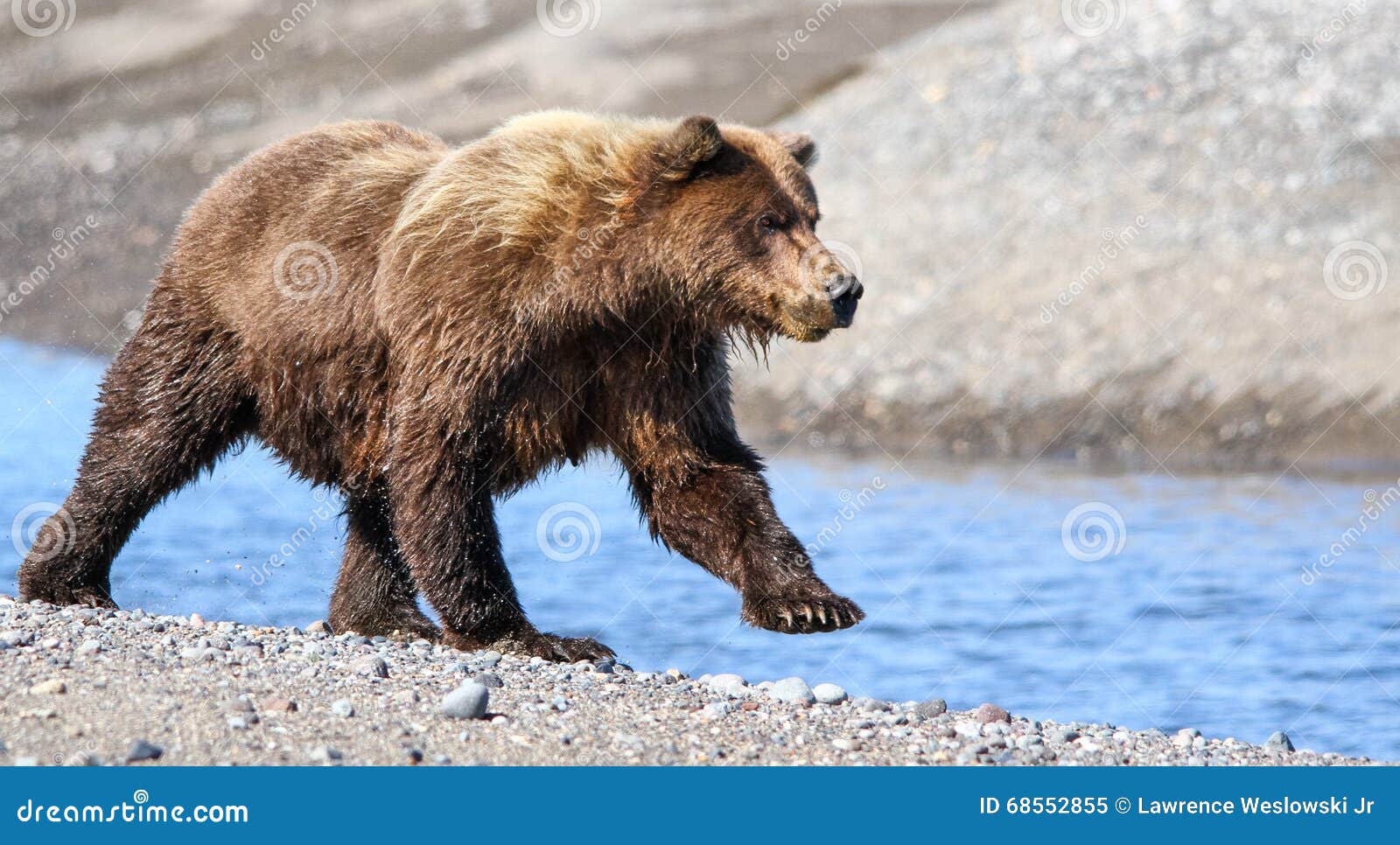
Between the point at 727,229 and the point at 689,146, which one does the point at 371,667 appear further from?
the point at 689,146

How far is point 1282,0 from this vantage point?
21.1 metres

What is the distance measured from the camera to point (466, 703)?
5.82 m

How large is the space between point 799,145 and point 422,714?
318 centimetres

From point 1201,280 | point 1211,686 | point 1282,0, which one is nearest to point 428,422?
point 1211,686

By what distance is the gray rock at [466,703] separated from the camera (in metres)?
5.82

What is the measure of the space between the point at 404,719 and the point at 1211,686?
5.05 m

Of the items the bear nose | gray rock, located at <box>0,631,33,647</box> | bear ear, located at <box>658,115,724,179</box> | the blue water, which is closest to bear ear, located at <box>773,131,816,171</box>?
bear ear, located at <box>658,115,724,179</box>

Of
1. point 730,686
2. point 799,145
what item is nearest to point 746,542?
point 730,686

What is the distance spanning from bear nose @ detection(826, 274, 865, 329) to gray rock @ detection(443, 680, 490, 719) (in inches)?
78.6

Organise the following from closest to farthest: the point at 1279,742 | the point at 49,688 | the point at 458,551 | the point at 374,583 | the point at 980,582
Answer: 1. the point at 49,688
2. the point at 458,551
3. the point at 1279,742
4. the point at 374,583
5. the point at 980,582

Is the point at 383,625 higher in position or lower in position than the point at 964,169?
lower

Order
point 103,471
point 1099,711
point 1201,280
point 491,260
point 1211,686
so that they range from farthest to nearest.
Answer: point 1201,280
point 1211,686
point 1099,711
point 103,471
point 491,260

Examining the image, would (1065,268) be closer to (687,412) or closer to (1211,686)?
(1211,686)

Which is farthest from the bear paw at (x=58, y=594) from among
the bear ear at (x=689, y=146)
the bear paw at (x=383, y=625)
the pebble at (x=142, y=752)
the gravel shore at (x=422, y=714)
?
the bear ear at (x=689, y=146)
